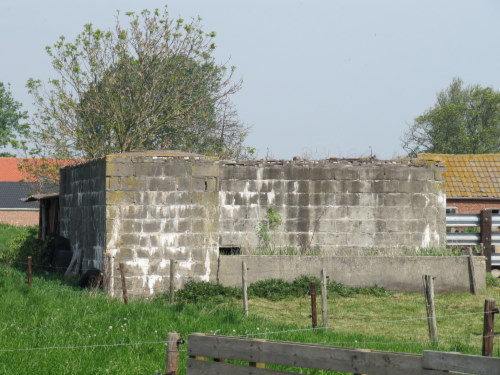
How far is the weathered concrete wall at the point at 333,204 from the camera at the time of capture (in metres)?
22.7

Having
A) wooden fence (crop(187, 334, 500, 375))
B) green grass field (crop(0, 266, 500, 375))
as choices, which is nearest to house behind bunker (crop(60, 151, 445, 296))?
green grass field (crop(0, 266, 500, 375))

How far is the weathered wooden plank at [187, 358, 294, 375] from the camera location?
8406mm

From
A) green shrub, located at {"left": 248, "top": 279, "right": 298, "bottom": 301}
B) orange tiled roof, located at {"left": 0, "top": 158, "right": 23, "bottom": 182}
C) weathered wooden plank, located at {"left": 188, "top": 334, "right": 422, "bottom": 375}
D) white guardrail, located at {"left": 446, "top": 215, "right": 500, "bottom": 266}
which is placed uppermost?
orange tiled roof, located at {"left": 0, "top": 158, "right": 23, "bottom": 182}

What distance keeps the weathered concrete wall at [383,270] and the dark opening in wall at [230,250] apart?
910 millimetres

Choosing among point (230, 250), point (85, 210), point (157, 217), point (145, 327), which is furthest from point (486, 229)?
point (145, 327)

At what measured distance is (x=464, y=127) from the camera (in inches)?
2601

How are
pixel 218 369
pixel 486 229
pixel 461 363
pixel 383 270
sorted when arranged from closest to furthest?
pixel 461 363
pixel 218 369
pixel 383 270
pixel 486 229

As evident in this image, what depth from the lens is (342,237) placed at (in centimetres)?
2319

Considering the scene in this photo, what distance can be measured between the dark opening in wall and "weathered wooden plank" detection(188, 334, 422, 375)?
13936mm

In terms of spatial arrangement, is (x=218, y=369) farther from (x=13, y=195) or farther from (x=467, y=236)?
(x=13, y=195)

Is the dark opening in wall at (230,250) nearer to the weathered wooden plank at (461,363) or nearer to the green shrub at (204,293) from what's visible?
the green shrub at (204,293)

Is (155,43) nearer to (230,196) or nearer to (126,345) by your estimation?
(230,196)

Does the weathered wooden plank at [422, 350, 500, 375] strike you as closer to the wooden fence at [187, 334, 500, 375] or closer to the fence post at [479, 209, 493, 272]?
the wooden fence at [187, 334, 500, 375]

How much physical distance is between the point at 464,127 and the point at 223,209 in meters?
47.1
